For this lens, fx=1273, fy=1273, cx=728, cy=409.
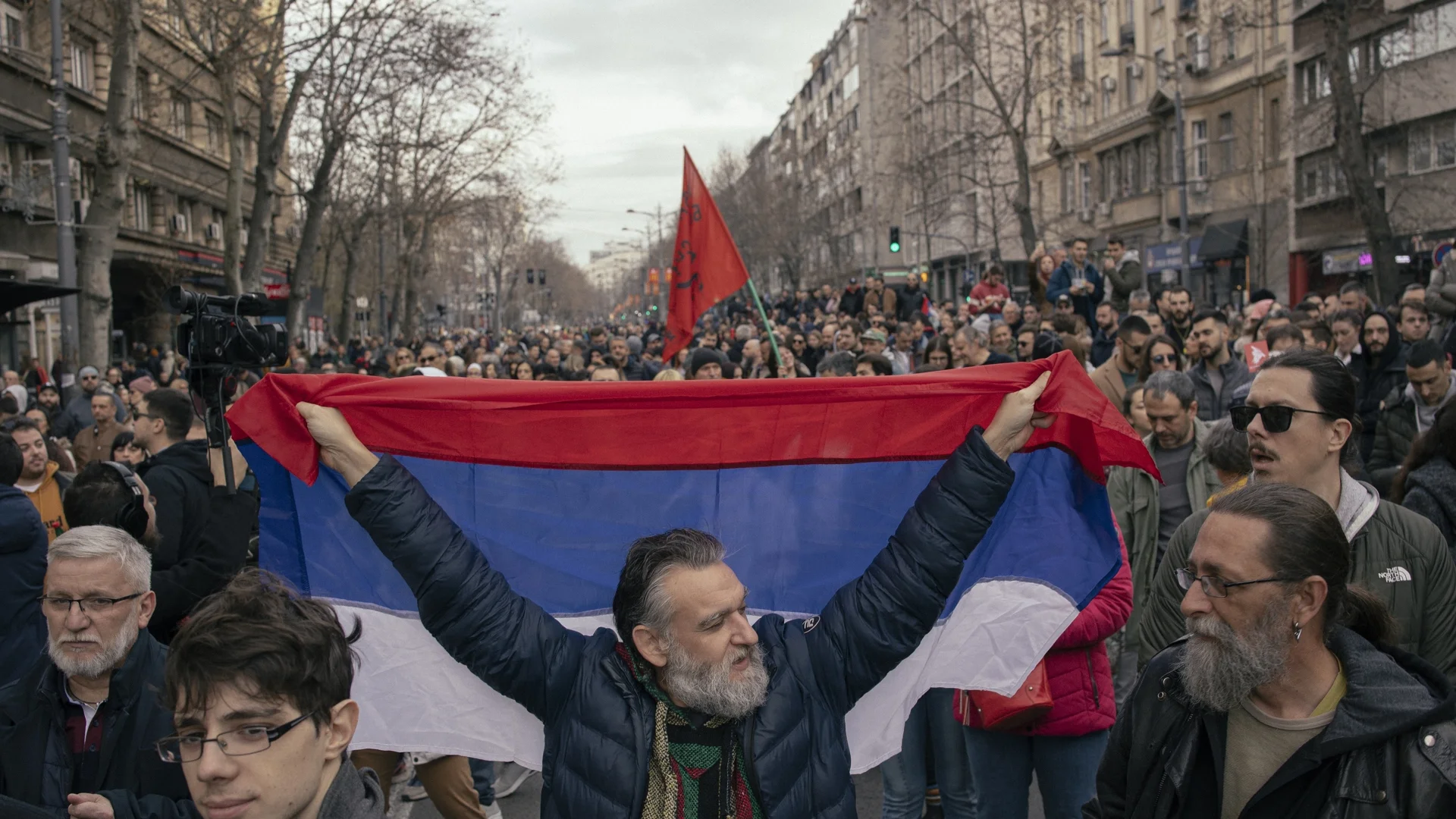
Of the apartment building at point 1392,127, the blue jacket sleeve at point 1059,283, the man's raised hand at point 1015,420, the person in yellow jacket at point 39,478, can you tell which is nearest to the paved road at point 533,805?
the person in yellow jacket at point 39,478

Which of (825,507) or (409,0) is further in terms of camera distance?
(409,0)

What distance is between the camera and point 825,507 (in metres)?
3.70

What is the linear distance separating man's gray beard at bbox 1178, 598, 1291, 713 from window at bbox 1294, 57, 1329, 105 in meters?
33.4

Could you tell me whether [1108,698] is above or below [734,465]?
below

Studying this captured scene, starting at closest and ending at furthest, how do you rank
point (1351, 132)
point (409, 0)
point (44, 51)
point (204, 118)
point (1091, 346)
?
point (1091, 346) < point (1351, 132) < point (409, 0) < point (44, 51) < point (204, 118)

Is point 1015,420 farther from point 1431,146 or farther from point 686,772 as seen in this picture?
point 1431,146

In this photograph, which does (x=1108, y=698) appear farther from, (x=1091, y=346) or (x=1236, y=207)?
(x=1236, y=207)

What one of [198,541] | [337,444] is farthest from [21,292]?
[337,444]

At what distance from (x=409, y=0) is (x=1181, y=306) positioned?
19.9m

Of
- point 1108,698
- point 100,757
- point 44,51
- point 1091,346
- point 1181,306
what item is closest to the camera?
point 100,757

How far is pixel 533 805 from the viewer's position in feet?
21.5

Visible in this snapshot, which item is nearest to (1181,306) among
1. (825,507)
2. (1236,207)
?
(825,507)

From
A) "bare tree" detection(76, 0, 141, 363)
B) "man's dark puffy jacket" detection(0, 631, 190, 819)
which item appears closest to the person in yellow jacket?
"man's dark puffy jacket" detection(0, 631, 190, 819)

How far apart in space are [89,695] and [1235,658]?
2.87m
